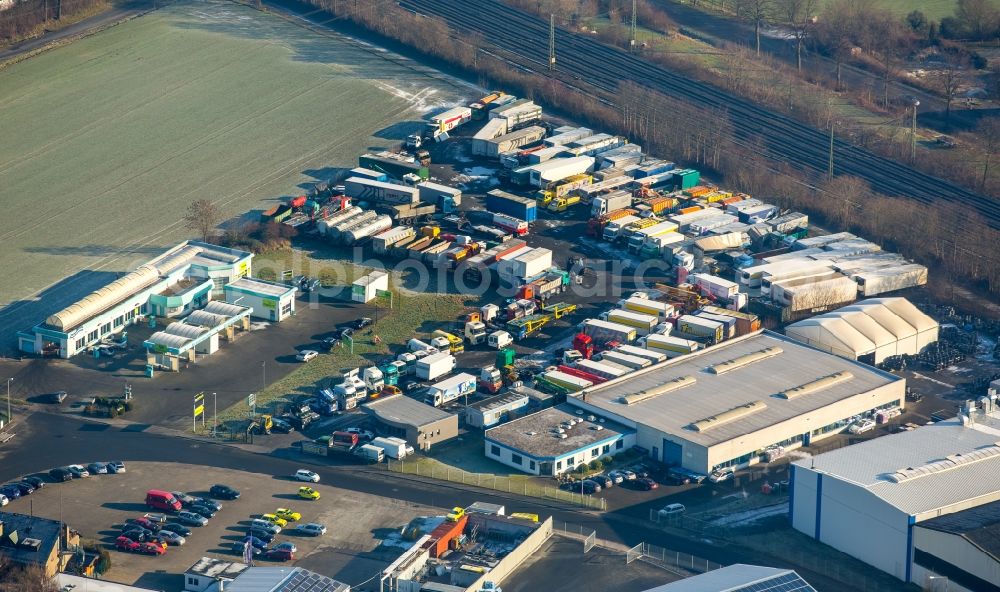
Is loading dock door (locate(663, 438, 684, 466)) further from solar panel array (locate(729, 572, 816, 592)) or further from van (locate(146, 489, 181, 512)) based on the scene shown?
van (locate(146, 489, 181, 512))

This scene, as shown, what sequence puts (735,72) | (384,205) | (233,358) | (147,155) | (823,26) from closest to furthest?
(233,358) < (384,205) < (147,155) < (735,72) < (823,26)

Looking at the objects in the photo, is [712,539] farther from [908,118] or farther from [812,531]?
[908,118]

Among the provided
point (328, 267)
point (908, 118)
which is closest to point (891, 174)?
point (908, 118)

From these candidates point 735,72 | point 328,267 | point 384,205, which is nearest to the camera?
point 328,267

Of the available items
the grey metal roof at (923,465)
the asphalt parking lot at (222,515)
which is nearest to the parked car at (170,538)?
the asphalt parking lot at (222,515)

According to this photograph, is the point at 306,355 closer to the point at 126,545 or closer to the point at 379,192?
the point at 126,545

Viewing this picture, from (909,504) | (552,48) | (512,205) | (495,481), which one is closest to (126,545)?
(495,481)

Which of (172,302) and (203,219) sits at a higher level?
(203,219)
